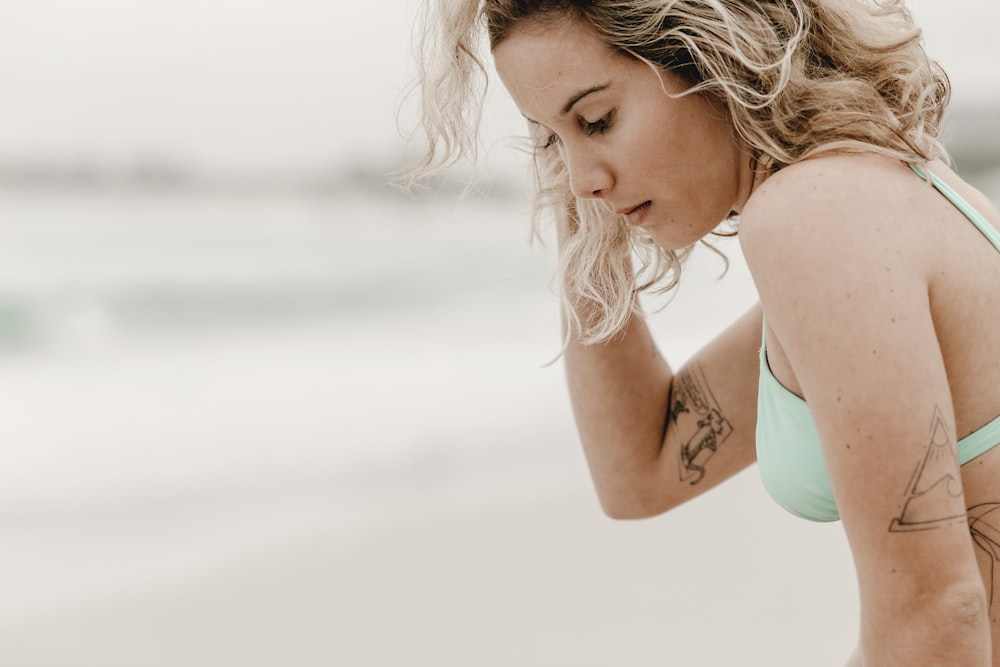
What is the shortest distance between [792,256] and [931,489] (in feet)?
0.84

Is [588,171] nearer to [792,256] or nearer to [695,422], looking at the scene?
[792,256]

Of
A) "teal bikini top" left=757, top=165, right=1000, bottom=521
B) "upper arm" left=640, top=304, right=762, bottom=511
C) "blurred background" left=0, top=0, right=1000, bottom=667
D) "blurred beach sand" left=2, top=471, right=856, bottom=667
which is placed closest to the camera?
"teal bikini top" left=757, top=165, right=1000, bottom=521

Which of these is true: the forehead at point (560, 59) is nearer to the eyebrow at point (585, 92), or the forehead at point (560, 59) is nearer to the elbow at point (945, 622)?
the eyebrow at point (585, 92)

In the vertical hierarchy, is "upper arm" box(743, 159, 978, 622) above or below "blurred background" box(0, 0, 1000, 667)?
below

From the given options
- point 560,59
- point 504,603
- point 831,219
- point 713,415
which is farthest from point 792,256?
point 504,603

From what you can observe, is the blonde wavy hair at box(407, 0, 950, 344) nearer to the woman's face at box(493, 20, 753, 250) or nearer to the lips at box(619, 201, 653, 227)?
the woman's face at box(493, 20, 753, 250)

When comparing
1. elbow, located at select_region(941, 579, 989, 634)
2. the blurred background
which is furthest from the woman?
the blurred background

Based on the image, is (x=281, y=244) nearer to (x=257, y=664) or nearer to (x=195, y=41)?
(x=195, y=41)

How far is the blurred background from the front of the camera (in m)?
3.08

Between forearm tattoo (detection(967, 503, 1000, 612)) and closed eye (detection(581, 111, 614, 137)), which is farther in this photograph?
closed eye (detection(581, 111, 614, 137))

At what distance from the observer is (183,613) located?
10.4 ft

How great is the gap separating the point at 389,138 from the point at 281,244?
1676 millimetres

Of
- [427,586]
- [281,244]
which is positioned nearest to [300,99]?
[281,244]

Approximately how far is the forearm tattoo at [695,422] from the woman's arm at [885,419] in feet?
2.02
